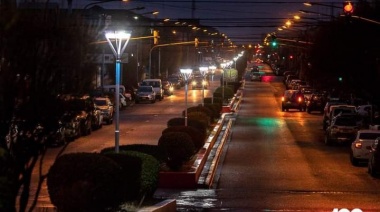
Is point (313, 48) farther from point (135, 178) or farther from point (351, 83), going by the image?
point (135, 178)

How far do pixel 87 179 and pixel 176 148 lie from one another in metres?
13.3

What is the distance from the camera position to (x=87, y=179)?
13148 millimetres

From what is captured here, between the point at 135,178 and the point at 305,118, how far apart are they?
165 ft

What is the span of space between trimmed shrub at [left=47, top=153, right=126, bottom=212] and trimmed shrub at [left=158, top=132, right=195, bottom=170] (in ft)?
41.3

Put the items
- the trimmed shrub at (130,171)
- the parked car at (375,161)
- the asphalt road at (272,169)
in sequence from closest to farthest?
the trimmed shrub at (130,171) → the asphalt road at (272,169) → the parked car at (375,161)

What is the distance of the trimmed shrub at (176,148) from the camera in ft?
86.3

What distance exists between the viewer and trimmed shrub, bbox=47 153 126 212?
12766 mm

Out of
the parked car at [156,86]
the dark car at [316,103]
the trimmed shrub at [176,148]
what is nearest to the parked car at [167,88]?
the parked car at [156,86]

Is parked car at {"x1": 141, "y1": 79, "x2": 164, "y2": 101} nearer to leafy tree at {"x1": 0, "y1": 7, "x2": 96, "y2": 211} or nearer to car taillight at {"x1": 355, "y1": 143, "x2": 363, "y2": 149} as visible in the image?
car taillight at {"x1": 355, "y1": 143, "x2": 363, "y2": 149}

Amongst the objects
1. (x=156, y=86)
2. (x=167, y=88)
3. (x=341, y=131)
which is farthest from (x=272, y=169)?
(x=167, y=88)

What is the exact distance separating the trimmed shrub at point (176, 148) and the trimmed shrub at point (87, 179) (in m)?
12.6

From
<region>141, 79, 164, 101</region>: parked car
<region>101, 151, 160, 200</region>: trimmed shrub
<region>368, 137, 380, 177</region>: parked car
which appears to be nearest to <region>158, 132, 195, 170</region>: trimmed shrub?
<region>368, 137, 380, 177</region>: parked car

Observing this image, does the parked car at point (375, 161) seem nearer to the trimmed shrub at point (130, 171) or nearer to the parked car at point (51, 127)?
the trimmed shrub at point (130, 171)

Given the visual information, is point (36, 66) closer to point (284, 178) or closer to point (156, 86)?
point (284, 178)
